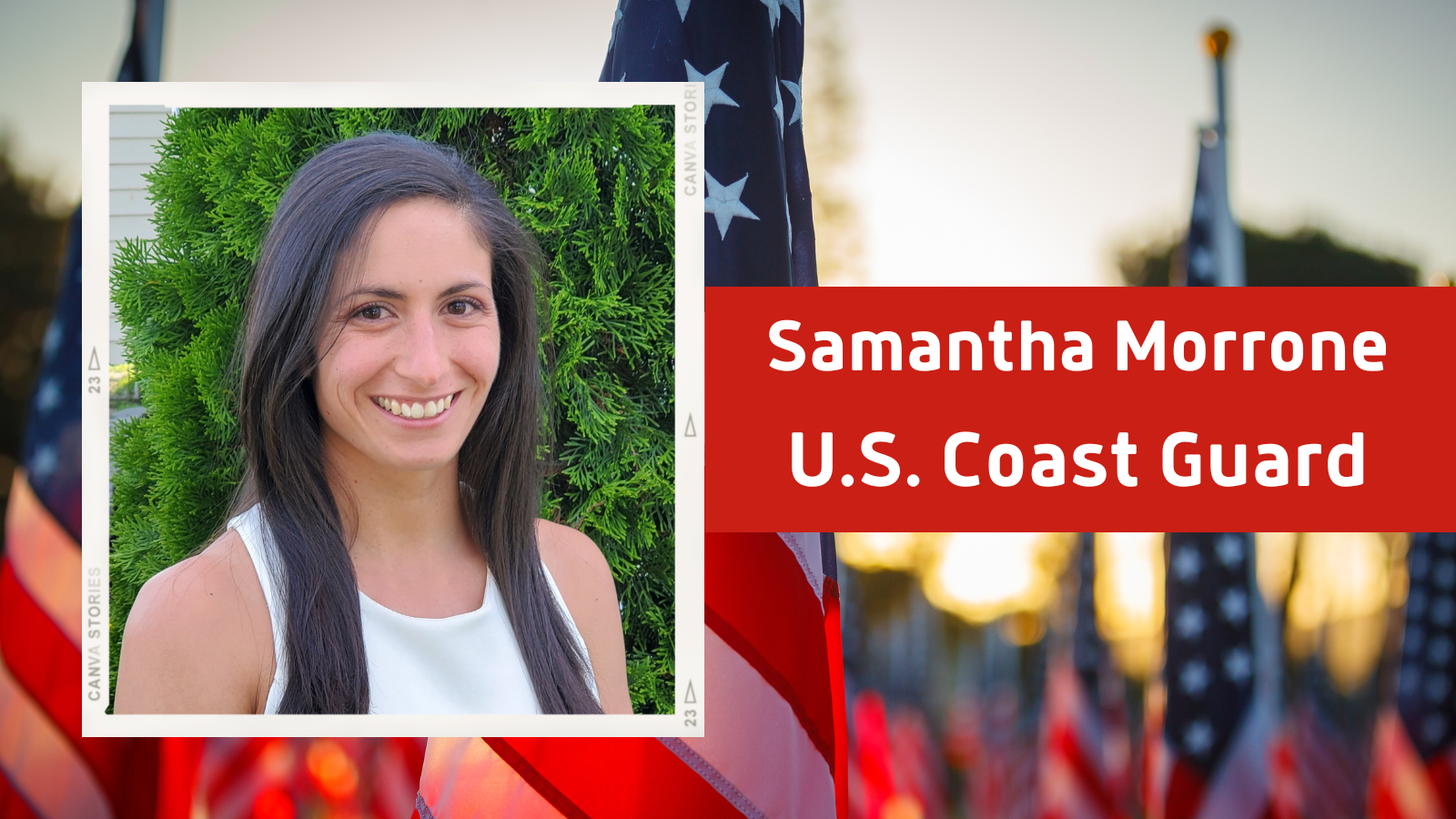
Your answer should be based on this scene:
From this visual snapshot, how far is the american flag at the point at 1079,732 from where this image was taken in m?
3.02

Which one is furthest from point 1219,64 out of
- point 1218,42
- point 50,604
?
point 50,604

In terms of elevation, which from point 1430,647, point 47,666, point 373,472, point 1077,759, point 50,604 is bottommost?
point 1077,759

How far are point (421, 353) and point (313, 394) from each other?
196 mm

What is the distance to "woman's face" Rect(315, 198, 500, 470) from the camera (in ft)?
5.85

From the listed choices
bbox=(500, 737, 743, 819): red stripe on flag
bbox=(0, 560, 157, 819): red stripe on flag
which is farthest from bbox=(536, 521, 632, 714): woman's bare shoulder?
bbox=(0, 560, 157, 819): red stripe on flag

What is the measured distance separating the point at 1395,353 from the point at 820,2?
130 cm

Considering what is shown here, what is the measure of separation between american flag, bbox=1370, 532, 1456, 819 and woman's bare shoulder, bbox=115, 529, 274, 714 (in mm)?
2484

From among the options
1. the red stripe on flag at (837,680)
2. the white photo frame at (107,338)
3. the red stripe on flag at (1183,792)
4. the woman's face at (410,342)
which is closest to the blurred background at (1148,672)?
the red stripe on flag at (1183,792)

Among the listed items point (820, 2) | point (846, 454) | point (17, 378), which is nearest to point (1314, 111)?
point (820, 2)

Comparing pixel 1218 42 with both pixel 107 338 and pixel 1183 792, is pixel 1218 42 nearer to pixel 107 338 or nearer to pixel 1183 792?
pixel 1183 792

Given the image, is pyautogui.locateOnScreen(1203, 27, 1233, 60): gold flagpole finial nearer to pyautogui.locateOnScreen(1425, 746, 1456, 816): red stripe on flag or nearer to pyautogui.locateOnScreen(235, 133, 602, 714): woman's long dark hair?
pyautogui.locateOnScreen(235, 133, 602, 714): woman's long dark hair

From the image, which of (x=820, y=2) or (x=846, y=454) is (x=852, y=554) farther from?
(x=820, y=2)

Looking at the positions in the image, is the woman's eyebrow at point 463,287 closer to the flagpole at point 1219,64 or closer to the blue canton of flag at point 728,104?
the blue canton of flag at point 728,104

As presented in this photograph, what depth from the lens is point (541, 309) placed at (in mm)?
1896
